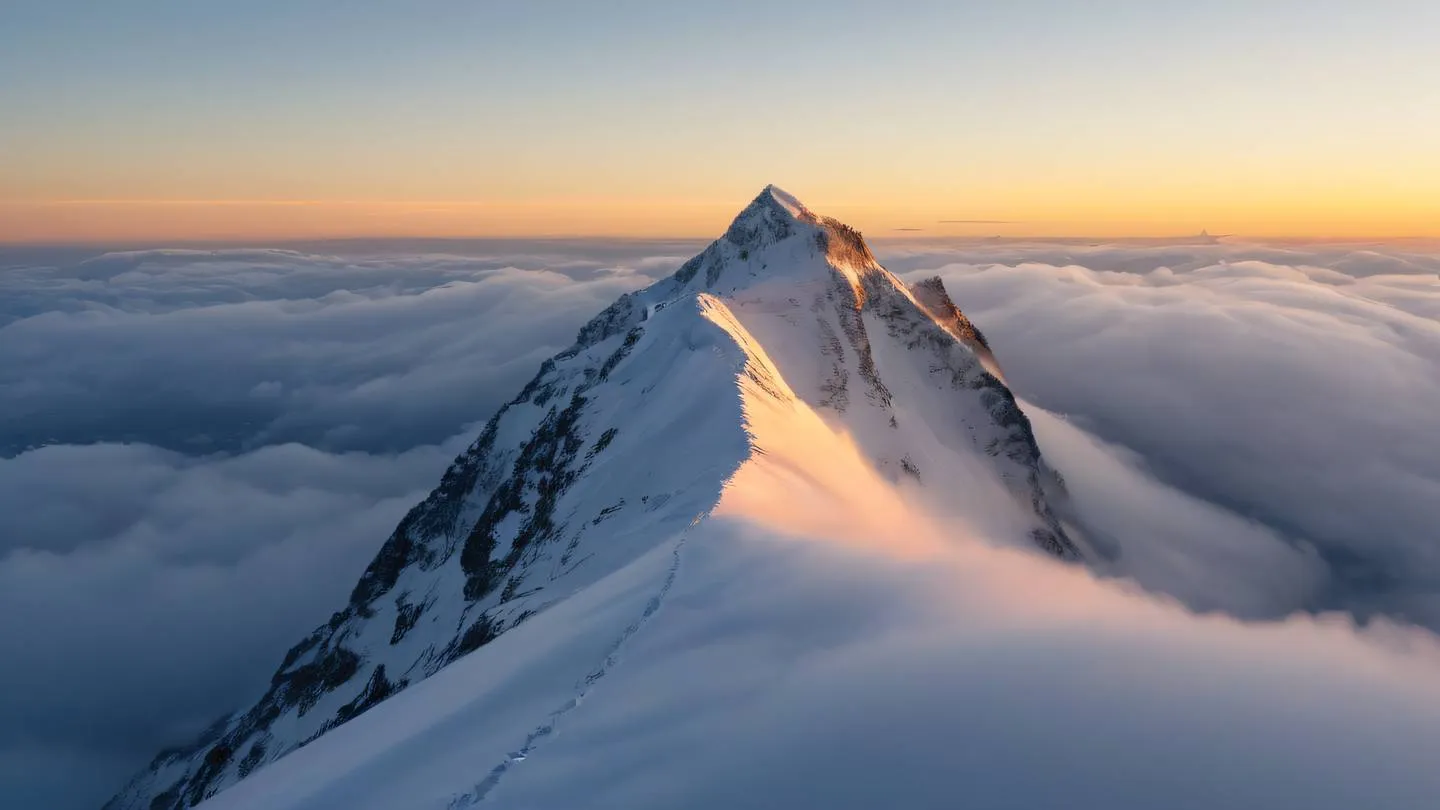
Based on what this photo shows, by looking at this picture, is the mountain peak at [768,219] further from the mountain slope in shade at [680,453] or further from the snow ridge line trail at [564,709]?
the snow ridge line trail at [564,709]

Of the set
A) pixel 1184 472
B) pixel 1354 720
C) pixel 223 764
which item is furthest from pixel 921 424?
pixel 1184 472

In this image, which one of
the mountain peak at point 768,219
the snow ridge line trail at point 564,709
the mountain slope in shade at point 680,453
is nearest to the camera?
the snow ridge line trail at point 564,709

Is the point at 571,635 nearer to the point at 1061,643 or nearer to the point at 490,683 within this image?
the point at 490,683

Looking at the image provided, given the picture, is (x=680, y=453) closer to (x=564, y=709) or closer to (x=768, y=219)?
(x=564, y=709)

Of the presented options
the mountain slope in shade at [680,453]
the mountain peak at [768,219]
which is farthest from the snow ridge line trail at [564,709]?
the mountain peak at [768,219]

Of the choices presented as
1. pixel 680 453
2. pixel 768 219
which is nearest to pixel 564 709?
pixel 680 453

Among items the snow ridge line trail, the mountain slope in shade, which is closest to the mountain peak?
the mountain slope in shade
